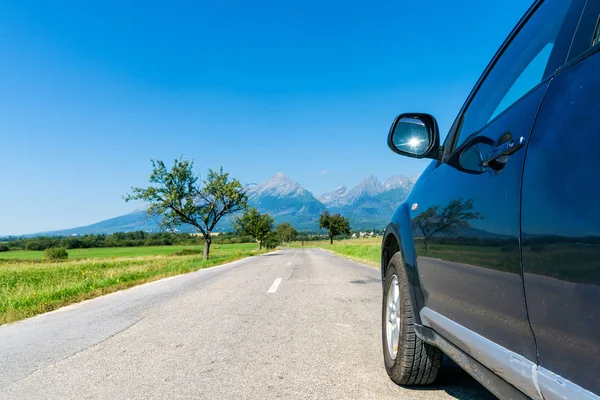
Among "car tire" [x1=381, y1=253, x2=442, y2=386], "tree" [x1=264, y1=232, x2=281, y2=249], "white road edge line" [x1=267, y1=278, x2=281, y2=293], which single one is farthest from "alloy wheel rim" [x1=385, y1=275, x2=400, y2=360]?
"tree" [x1=264, y1=232, x2=281, y2=249]

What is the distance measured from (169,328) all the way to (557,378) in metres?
4.15

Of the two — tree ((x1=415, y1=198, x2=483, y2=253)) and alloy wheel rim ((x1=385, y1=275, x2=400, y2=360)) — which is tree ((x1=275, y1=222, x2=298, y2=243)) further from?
tree ((x1=415, y1=198, x2=483, y2=253))

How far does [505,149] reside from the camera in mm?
1352

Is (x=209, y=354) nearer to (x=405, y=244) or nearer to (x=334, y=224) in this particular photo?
(x=405, y=244)

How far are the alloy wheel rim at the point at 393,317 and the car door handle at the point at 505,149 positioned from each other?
1464mm

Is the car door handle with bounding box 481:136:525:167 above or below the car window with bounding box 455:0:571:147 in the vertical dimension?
below

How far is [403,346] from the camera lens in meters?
→ 2.38

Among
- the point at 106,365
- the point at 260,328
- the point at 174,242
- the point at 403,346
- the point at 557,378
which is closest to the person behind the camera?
the point at 557,378

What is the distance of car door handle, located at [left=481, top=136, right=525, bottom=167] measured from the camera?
1276 millimetres

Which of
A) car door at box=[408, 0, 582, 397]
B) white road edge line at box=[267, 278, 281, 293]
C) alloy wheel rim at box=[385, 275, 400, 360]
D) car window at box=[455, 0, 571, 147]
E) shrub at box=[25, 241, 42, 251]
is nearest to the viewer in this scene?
car door at box=[408, 0, 582, 397]

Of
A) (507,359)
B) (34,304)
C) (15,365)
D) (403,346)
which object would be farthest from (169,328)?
(507,359)

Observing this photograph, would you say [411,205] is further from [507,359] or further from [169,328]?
[169,328]

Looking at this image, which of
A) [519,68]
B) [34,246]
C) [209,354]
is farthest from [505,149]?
[34,246]

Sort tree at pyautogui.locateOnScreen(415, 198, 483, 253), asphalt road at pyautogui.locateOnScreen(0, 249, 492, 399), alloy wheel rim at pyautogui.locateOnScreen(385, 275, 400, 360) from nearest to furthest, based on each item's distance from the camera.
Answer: tree at pyautogui.locateOnScreen(415, 198, 483, 253)
asphalt road at pyautogui.locateOnScreen(0, 249, 492, 399)
alloy wheel rim at pyautogui.locateOnScreen(385, 275, 400, 360)
